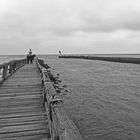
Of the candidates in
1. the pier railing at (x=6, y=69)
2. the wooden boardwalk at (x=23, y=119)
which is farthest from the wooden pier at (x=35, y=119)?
the pier railing at (x=6, y=69)

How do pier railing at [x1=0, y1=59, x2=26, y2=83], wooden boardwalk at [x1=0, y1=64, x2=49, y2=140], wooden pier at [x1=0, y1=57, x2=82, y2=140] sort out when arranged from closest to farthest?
wooden pier at [x1=0, y1=57, x2=82, y2=140] → wooden boardwalk at [x1=0, y1=64, x2=49, y2=140] → pier railing at [x1=0, y1=59, x2=26, y2=83]

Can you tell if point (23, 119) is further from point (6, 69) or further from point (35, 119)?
point (6, 69)

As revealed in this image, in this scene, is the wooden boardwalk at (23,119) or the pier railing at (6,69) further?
the pier railing at (6,69)

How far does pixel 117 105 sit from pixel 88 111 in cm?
242

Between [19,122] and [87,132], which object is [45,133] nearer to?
[19,122]

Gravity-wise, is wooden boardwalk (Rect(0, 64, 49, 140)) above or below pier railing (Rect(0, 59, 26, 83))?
below

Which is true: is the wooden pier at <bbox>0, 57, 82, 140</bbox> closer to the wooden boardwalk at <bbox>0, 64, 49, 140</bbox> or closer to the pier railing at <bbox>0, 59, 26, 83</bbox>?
the wooden boardwalk at <bbox>0, 64, 49, 140</bbox>

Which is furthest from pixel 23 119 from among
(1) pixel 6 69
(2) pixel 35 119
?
(1) pixel 6 69

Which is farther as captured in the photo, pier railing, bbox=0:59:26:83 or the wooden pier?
pier railing, bbox=0:59:26:83

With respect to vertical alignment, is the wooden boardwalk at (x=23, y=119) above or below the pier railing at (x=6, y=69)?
below

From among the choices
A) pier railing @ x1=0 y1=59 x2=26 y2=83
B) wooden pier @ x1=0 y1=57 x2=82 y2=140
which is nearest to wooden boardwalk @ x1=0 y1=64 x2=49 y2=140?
wooden pier @ x1=0 y1=57 x2=82 y2=140

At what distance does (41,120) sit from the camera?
4.86m

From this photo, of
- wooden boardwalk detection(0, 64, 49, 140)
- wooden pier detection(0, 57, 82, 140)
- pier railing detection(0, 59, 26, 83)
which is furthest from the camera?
pier railing detection(0, 59, 26, 83)

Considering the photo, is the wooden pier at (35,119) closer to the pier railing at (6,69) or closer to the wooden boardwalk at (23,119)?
the wooden boardwalk at (23,119)
